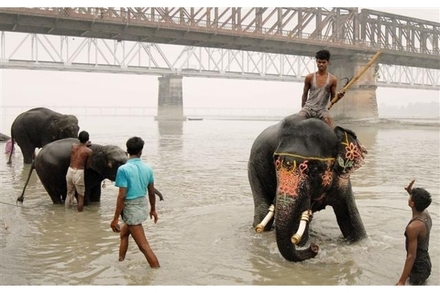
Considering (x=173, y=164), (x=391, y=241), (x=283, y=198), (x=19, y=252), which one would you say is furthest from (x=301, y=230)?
(x=173, y=164)

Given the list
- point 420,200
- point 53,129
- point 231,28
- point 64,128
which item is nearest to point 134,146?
point 420,200

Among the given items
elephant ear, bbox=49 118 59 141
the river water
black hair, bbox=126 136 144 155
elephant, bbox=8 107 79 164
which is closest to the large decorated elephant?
the river water

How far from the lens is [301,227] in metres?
4.88

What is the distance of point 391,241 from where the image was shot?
20.9 ft

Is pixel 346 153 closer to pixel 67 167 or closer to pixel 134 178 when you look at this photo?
pixel 134 178

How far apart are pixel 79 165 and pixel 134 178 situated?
10.6ft

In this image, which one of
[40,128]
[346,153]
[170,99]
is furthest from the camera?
[170,99]

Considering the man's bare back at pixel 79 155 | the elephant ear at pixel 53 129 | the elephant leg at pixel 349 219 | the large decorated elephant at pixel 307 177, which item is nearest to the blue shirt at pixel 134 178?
the large decorated elephant at pixel 307 177

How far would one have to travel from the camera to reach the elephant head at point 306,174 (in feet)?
16.3

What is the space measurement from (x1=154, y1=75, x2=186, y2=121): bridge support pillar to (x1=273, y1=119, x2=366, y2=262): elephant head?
6942 cm

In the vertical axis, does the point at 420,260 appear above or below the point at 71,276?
above

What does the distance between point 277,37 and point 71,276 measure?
1699 inches

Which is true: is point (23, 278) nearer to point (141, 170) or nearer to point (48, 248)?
point (48, 248)

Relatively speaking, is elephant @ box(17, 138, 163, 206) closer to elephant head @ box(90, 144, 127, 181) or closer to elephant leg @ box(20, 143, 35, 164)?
elephant head @ box(90, 144, 127, 181)
